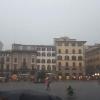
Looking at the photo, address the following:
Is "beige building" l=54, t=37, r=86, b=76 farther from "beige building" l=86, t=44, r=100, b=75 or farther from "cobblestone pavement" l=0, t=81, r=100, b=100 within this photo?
"cobblestone pavement" l=0, t=81, r=100, b=100

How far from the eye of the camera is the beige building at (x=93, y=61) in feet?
352

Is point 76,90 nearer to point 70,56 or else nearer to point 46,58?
point 46,58

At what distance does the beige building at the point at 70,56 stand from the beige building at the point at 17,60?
8666mm

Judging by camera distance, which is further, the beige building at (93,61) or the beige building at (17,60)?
the beige building at (93,61)

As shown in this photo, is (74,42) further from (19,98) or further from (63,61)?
(19,98)

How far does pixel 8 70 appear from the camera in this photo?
101 m

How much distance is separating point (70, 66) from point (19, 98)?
10006 cm

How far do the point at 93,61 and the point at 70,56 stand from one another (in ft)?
41.1

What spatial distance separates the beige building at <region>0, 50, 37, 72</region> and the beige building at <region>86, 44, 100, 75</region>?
19383 mm

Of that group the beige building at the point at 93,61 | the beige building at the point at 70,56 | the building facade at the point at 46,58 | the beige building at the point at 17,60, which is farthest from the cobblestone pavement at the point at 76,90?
the beige building at the point at 93,61

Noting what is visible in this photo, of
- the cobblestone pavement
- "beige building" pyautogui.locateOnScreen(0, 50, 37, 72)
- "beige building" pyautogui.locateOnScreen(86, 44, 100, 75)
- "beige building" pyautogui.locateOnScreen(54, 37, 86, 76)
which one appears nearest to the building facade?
"beige building" pyautogui.locateOnScreen(54, 37, 86, 76)

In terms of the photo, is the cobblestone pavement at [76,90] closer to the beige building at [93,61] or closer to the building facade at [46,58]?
the building facade at [46,58]

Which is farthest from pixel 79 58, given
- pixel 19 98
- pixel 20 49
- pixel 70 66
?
pixel 19 98

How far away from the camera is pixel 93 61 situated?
116 m
